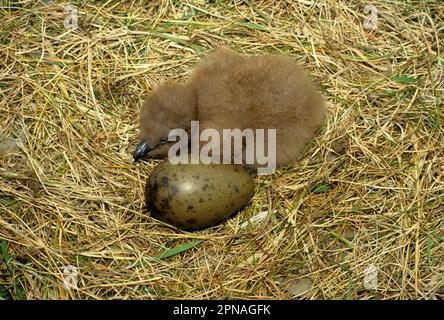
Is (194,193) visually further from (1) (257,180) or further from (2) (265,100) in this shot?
(2) (265,100)

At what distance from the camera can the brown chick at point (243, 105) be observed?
2.67 m

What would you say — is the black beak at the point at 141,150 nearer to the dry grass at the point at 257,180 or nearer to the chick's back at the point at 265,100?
the dry grass at the point at 257,180

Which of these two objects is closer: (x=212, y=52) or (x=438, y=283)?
(x=438, y=283)

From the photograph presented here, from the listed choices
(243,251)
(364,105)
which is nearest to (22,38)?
(243,251)

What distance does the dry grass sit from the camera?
258 centimetres

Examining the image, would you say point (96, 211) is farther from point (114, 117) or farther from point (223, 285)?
point (223, 285)

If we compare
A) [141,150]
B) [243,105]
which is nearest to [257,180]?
[243,105]

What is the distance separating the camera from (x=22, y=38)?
120 inches

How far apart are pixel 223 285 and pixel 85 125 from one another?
3.69 feet

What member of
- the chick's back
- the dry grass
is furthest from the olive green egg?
the chick's back

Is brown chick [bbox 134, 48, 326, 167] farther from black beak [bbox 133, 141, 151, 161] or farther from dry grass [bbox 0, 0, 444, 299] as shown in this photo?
dry grass [bbox 0, 0, 444, 299]

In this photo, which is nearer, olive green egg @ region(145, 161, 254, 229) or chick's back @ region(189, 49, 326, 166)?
olive green egg @ region(145, 161, 254, 229)

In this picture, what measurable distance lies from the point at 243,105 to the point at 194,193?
0.52 metres

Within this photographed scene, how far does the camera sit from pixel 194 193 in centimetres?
→ 248
